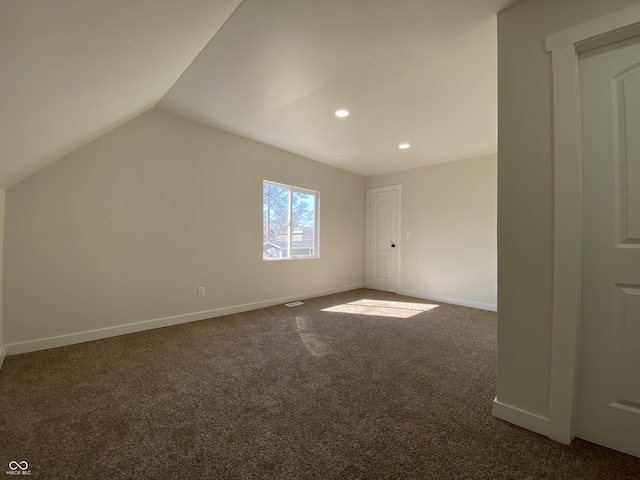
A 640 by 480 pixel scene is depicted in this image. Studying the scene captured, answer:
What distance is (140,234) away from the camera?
3.01m

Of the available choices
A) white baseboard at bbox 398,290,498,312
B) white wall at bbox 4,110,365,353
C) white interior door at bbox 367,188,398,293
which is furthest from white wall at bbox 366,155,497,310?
white wall at bbox 4,110,365,353

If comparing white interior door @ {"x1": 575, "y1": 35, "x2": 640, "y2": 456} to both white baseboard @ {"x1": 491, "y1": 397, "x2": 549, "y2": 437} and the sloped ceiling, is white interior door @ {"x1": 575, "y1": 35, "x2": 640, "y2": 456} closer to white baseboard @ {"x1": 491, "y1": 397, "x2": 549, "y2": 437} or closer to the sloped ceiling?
white baseboard @ {"x1": 491, "y1": 397, "x2": 549, "y2": 437}

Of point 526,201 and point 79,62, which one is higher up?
point 79,62

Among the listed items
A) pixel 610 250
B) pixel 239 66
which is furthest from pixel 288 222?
pixel 610 250

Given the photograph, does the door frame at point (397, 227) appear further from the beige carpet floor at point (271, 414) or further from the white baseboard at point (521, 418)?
the white baseboard at point (521, 418)

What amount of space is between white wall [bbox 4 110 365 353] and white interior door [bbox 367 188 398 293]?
2071mm

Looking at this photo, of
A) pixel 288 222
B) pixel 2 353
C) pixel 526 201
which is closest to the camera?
pixel 526 201

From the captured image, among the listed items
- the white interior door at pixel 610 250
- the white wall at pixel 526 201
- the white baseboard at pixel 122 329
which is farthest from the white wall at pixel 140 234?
the white interior door at pixel 610 250

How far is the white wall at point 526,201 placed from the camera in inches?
55.4

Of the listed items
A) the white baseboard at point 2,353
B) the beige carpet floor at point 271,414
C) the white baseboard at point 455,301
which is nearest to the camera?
the beige carpet floor at point 271,414

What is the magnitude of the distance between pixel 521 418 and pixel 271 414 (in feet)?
4.56

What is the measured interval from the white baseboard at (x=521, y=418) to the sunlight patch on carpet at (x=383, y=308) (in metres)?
2.18

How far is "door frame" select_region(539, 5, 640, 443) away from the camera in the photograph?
4.34 feet

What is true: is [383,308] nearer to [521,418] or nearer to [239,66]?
[521,418]
